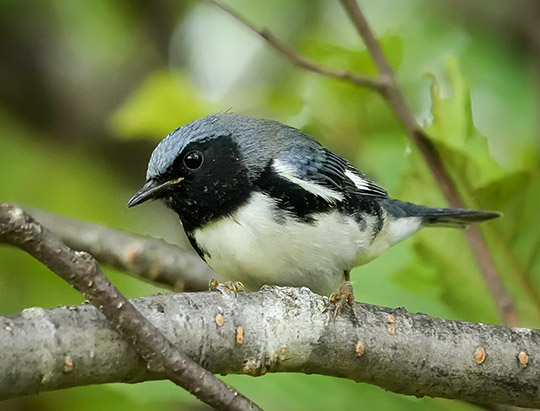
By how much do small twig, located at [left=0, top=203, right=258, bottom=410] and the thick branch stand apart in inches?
2.7

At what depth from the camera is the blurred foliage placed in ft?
7.91

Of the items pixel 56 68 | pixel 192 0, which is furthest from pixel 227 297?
pixel 56 68

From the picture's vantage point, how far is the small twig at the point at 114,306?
1.22 meters

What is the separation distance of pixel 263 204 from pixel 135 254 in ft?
2.69

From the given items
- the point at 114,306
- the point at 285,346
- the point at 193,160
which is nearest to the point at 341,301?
the point at 285,346

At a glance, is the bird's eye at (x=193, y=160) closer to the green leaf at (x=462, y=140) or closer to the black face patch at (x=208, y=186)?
the black face patch at (x=208, y=186)

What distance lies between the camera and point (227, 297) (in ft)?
5.90

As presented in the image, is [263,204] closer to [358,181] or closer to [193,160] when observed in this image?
[193,160]

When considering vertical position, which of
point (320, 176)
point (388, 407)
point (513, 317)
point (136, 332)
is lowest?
point (136, 332)

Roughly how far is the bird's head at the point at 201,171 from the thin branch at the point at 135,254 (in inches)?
20.0

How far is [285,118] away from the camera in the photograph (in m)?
3.09

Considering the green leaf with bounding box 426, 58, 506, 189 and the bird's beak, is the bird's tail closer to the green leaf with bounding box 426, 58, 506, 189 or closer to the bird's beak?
the green leaf with bounding box 426, 58, 506, 189

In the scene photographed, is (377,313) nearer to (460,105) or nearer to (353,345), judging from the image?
(353,345)

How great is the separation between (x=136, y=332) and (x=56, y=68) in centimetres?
369
